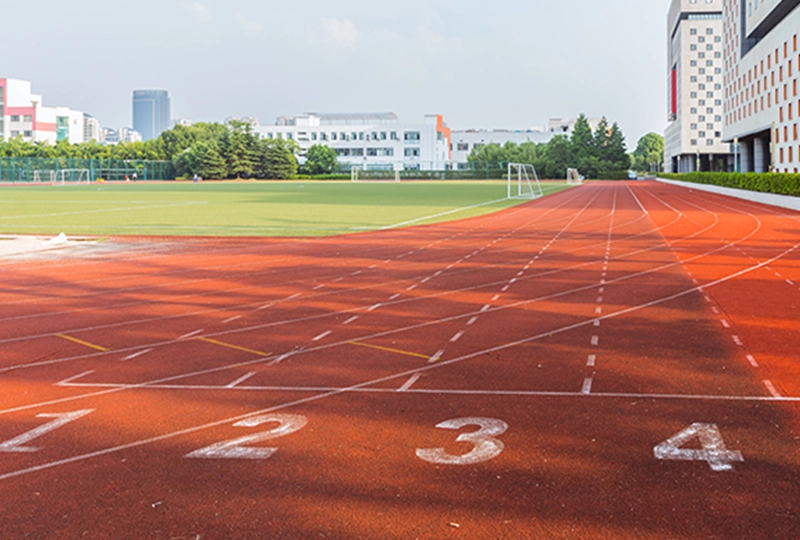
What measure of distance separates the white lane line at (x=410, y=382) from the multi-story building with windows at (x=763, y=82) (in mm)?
55915

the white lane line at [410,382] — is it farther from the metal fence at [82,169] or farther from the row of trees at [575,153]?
the row of trees at [575,153]

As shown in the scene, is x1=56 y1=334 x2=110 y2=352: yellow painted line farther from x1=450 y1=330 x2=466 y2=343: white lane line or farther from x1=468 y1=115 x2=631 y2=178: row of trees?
x1=468 y1=115 x2=631 y2=178: row of trees

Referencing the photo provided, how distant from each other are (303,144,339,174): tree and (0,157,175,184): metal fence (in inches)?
807

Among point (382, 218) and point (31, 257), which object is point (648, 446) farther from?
point (382, 218)

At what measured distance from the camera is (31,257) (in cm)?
1877

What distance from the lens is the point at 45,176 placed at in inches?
3939

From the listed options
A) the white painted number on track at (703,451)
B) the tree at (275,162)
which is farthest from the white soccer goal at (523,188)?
the white painted number on track at (703,451)

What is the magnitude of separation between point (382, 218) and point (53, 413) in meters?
25.1

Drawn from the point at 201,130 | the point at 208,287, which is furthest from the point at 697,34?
the point at 208,287

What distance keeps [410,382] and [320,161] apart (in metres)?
118

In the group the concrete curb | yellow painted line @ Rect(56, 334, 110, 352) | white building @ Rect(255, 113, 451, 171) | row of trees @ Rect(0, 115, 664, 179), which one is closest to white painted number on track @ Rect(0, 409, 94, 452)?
yellow painted line @ Rect(56, 334, 110, 352)

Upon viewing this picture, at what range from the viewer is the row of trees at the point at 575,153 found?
120 m

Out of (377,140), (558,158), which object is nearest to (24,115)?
(377,140)

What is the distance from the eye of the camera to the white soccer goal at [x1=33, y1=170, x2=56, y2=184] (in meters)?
99.2
